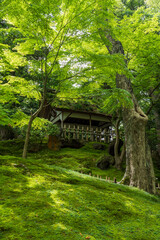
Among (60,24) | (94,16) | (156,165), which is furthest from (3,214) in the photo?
(156,165)

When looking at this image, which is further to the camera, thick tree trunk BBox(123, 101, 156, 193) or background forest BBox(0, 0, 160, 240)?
thick tree trunk BBox(123, 101, 156, 193)

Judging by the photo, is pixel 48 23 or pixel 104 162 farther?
pixel 104 162

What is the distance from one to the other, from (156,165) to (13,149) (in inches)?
527

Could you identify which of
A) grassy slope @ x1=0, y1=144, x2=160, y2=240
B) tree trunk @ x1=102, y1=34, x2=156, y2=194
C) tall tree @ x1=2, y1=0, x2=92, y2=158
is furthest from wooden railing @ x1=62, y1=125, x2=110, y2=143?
grassy slope @ x1=0, y1=144, x2=160, y2=240

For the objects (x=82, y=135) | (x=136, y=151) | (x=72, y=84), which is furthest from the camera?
(x=82, y=135)

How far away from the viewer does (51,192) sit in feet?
11.9

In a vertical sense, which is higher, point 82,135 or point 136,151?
point 82,135

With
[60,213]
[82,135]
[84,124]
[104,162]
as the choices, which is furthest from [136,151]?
[84,124]

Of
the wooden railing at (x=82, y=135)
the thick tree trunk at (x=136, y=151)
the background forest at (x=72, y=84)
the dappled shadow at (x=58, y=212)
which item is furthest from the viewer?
the wooden railing at (x=82, y=135)

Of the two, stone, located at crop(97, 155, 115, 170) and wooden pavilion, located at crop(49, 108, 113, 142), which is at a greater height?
wooden pavilion, located at crop(49, 108, 113, 142)

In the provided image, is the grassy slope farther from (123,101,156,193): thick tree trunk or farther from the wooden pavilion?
the wooden pavilion

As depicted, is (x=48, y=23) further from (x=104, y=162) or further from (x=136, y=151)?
(x=104, y=162)

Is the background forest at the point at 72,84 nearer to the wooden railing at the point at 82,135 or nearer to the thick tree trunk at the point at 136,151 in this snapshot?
the thick tree trunk at the point at 136,151

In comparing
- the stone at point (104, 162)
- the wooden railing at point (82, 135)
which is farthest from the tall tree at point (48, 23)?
the wooden railing at point (82, 135)
